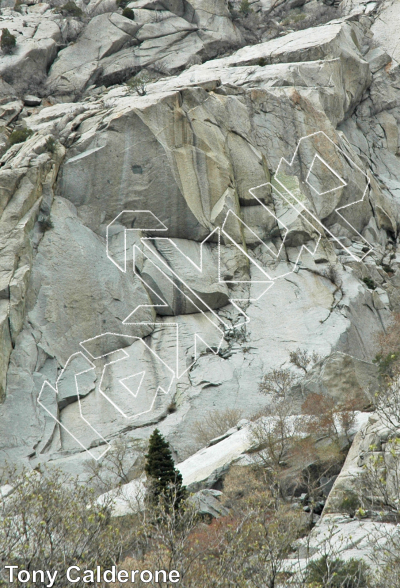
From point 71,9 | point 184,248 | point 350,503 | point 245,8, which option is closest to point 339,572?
point 350,503

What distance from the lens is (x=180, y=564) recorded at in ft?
40.3

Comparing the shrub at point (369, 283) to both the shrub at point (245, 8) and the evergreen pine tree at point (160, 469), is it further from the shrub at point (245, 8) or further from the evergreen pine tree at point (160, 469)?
the shrub at point (245, 8)

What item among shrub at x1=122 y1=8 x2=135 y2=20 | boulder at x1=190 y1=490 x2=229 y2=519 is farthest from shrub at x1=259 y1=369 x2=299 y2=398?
shrub at x1=122 y1=8 x2=135 y2=20

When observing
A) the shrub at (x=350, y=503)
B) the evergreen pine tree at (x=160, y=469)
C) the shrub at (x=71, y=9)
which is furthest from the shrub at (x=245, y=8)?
the shrub at (x=350, y=503)

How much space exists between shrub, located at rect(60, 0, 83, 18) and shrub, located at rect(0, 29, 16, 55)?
8.16 meters

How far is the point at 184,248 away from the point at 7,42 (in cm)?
2996

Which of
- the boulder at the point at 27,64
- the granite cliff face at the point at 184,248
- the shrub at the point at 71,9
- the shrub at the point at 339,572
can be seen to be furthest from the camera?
the shrub at the point at 71,9

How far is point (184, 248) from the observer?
39156 millimetres

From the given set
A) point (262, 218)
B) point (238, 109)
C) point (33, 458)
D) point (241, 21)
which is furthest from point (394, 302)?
point (241, 21)

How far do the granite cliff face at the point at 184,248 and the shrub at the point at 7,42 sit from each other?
412 cm

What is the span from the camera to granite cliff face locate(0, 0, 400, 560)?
107 ft

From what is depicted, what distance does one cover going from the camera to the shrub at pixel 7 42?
185 ft
